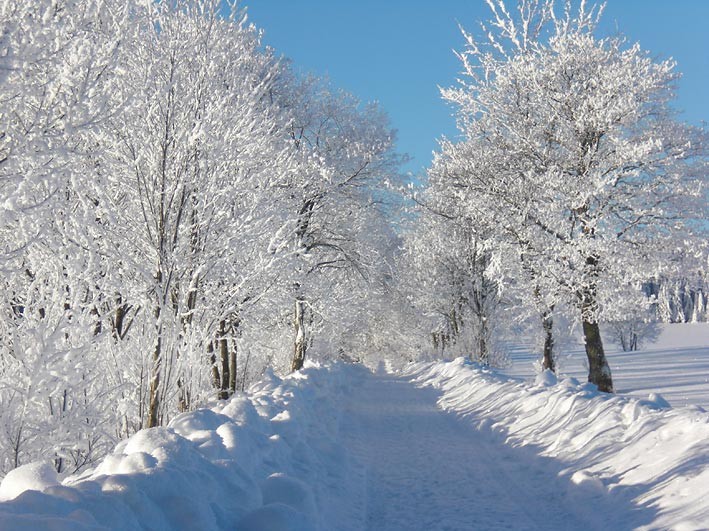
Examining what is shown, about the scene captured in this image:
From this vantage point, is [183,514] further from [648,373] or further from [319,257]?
[648,373]

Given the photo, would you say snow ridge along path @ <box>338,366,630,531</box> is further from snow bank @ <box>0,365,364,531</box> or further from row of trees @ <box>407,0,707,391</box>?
row of trees @ <box>407,0,707,391</box>

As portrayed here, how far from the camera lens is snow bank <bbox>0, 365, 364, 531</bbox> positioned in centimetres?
267

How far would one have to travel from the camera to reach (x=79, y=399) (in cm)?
562

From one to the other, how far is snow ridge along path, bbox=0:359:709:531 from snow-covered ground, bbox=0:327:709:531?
14 millimetres

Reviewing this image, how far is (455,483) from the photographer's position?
5949 millimetres

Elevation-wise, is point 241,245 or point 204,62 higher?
point 204,62

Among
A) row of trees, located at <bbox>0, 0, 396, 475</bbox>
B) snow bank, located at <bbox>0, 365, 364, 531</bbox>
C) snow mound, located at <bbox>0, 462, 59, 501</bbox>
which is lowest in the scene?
snow bank, located at <bbox>0, 365, 364, 531</bbox>

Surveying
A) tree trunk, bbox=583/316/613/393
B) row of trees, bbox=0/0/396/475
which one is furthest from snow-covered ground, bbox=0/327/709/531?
tree trunk, bbox=583/316/613/393

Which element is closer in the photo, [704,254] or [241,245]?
[241,245]

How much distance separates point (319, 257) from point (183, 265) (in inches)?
448

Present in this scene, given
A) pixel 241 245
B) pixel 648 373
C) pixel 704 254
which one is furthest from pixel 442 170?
pixel 648 373

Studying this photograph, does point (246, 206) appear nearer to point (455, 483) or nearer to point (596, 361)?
point (455, 483)

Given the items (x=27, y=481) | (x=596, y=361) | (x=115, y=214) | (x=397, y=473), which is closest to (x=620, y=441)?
(x=397, y=473)

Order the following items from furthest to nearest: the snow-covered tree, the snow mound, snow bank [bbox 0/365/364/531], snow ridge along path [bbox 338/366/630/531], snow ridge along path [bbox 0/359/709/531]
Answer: the snow-covered tree → snow ridge along path [bbox 338/366/630/531] → snow ridge along path [bbox 0/359/709/531] → the snow mound → snow bank [bbox 0/365/364/531]
